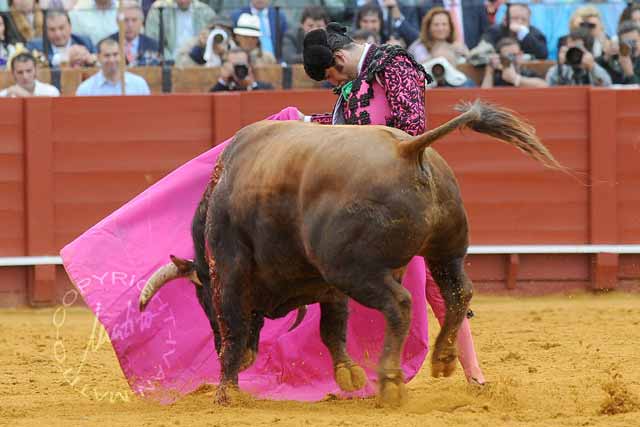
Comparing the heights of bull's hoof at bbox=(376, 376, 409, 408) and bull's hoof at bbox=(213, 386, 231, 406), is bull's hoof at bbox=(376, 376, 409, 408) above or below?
above

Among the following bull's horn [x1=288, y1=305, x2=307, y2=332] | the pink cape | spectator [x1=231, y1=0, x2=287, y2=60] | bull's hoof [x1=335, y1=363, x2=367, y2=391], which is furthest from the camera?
spectator [x1=231, y1=0, x2=287, y2=60]

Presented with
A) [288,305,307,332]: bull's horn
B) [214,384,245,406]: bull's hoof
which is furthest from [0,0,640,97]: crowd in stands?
[214,384,245,406]: bull's hoof

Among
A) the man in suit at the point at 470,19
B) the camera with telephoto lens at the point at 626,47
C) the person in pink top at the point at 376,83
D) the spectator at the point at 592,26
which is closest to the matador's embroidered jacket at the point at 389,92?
the person in pink top at the point at 376,83

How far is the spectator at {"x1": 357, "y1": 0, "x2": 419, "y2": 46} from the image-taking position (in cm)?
981

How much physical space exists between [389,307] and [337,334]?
2.74 ft

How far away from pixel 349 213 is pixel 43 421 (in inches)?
54.3

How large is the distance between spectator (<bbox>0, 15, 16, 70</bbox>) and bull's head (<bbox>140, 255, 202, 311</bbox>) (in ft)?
17.4

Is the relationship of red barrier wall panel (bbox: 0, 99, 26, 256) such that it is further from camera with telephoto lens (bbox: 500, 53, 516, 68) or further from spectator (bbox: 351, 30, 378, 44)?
camera with telephoto lens (bbox: 500, 53, 516, 68)

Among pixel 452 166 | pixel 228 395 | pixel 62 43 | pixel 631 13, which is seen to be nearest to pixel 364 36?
pixel 452 166

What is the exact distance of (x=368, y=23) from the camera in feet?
31.7

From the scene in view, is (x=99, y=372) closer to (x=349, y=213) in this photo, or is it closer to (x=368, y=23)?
(x=349, y=213)

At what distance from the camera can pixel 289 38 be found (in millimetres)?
9906

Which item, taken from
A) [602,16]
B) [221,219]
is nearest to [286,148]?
[221,219]

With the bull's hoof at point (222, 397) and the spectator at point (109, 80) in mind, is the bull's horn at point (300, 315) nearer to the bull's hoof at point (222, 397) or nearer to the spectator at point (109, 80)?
the bull's hoof at point (222, 397)
